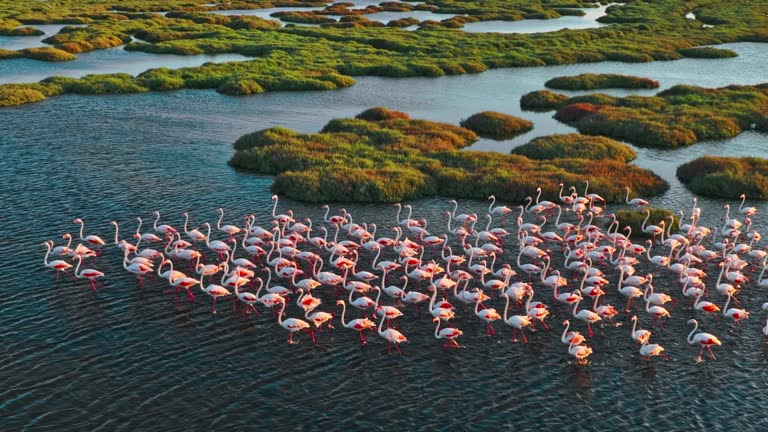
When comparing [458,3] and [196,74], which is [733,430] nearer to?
[196,74]

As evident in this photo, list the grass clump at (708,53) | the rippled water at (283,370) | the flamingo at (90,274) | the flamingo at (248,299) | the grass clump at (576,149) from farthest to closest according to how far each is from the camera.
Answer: the grass clump at (708,53), the grass clump at (576,149), the flamingo at (90,274), the flamingo at (248,299), the rippled water at (283,370)

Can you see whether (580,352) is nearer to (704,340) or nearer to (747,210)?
(704,340)

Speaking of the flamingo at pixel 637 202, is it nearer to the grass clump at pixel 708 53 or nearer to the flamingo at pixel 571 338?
the flamingo at pixel 571 338

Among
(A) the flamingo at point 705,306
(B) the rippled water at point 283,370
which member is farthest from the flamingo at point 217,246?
(A) the flamingo at point 705,306

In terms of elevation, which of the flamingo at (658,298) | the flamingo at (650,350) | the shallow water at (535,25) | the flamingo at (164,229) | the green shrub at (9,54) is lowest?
the shallow water at (535,25)

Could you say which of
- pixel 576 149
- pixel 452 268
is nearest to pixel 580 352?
pixel 452 268
